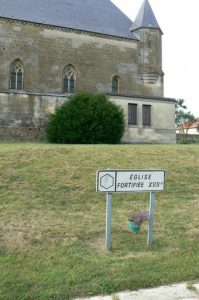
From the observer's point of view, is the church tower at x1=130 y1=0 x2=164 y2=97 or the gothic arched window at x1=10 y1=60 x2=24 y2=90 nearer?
the gothic arched window at x1=10 y1=60 x2=24 y2=90

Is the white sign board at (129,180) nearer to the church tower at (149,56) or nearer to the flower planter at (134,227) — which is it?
the flower planter at (134,227)

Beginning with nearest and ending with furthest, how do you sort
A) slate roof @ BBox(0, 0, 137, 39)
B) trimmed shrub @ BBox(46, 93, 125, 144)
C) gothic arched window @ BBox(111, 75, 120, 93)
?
1. trimmed shrub @ BBox(46, 93, 125, 144)
2. slate roof @ BBox(0, 0, 137, 39)
3. gothic arched window @ BBox(111, 75, 120, 93)

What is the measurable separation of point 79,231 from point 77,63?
85.0ft

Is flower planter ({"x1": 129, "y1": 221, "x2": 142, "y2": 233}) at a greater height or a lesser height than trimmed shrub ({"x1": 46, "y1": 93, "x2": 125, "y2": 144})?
lesser

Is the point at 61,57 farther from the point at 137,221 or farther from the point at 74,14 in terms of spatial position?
the point at 137,221

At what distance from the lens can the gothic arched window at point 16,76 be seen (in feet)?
95.6

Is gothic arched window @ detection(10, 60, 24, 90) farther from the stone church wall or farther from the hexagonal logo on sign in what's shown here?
the hexagonal logo on sign

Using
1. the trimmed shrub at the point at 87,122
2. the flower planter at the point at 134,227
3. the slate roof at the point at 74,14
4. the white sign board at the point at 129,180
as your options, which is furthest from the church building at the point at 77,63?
the white sign board at the point at 129,180

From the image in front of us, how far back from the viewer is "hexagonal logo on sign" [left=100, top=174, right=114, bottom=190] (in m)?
6.32

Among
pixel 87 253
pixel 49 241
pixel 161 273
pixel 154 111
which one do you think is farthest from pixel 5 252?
pixel 154 111

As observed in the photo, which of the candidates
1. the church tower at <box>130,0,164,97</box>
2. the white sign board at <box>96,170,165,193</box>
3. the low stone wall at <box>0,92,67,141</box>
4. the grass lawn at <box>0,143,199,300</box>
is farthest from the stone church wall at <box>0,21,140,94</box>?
the white sign board at <box>96,170,165,193</box>

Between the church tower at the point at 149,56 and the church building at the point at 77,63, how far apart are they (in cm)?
8

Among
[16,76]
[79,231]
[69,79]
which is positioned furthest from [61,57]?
[79,231]

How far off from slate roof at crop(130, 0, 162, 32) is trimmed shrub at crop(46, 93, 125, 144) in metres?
12.3
